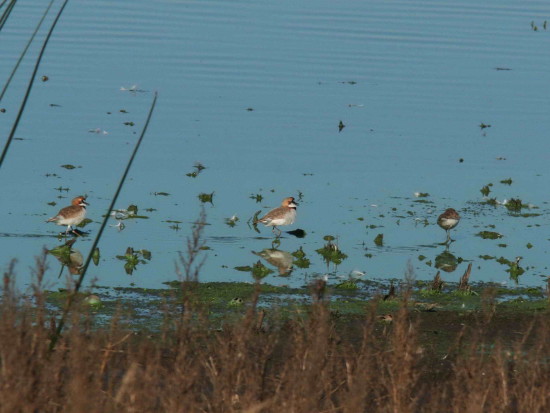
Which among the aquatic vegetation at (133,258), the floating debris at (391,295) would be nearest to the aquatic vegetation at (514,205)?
the floating debris at (391,295)

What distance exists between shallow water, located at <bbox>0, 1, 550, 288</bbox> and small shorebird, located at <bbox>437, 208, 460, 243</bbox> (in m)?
0.24

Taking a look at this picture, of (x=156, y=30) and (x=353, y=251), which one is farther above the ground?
(x=156, y=30)

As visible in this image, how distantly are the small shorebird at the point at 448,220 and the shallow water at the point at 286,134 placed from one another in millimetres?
239

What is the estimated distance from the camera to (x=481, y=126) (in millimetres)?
21312

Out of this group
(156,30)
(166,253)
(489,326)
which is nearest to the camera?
(489,326)

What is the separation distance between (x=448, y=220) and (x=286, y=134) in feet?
20.9

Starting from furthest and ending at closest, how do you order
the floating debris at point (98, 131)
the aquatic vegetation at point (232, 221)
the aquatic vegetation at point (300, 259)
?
the floating debris at point (98, 131) < the aquatic vegetation at point (232, 221) < the aquatic vegetation at point (300, 259)

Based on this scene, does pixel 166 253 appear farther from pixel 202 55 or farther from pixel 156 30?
pixel 156 30

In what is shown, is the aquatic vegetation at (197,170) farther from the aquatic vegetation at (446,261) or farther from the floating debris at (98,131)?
the aquatic vegetation at (446,261)

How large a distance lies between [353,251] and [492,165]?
5691 millimetres

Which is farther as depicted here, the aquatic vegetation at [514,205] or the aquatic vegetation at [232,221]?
the aquatic vegetation at [514,205]

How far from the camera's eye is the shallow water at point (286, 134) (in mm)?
13977

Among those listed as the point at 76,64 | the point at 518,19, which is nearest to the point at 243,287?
the point at 76,64

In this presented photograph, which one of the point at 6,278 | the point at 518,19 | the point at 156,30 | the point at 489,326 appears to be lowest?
the point at 6,278
